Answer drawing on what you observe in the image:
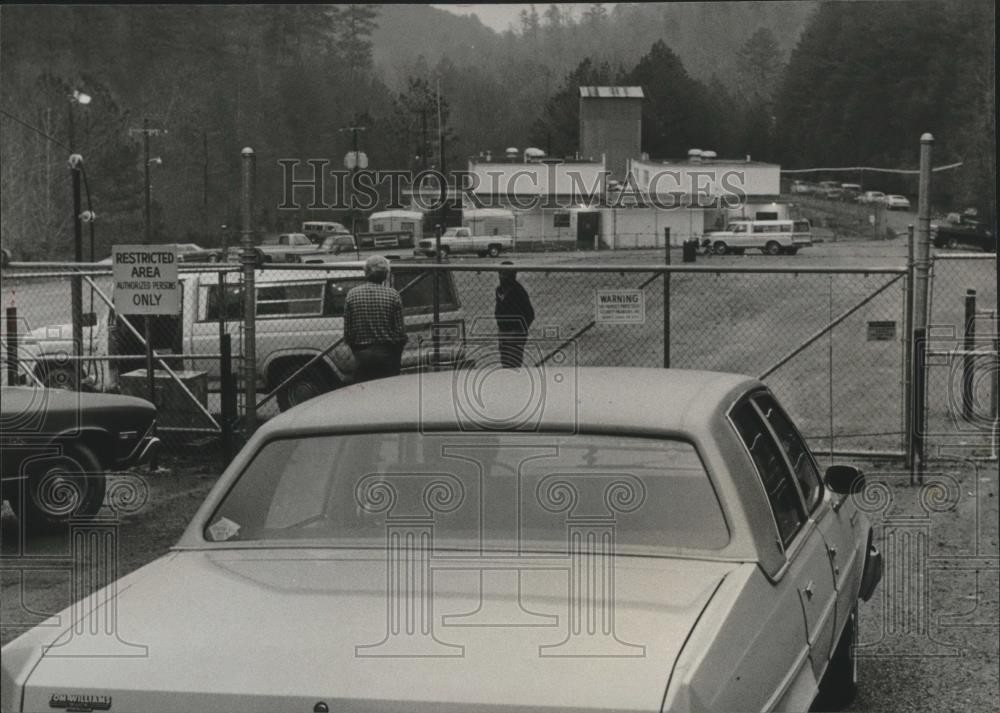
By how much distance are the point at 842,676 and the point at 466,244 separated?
23.2ft

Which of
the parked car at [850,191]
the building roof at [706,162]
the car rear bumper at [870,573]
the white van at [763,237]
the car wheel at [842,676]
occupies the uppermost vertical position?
the building roof at [706,162]

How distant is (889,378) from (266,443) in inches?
356

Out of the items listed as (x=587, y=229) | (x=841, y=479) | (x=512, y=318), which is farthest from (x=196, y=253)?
(x=841, y=479)

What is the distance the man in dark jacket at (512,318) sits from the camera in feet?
36.1

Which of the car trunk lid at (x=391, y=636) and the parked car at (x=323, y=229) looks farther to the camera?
the parked car at (x=323, y=229)

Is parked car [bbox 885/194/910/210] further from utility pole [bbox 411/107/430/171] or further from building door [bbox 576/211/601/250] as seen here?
utility pole [bbox 411/107/430/171]

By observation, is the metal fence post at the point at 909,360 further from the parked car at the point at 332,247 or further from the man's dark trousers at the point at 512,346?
the parked car at the point at 332,247

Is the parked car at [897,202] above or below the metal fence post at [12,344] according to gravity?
above

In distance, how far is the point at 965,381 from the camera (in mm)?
10953

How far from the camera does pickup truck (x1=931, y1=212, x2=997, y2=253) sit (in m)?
11.3

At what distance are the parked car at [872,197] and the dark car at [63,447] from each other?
228 inches

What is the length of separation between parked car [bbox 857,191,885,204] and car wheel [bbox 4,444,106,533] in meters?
6.22

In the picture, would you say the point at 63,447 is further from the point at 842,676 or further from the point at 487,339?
the point at 842,676

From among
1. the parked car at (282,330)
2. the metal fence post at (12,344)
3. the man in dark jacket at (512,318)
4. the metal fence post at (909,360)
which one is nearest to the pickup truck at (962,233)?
the metal fence post at (909,360)
